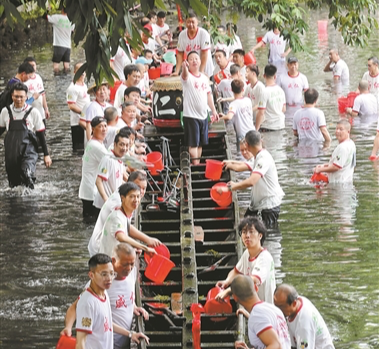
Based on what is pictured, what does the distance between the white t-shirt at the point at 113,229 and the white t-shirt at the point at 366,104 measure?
11410mm

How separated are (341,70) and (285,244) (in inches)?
509

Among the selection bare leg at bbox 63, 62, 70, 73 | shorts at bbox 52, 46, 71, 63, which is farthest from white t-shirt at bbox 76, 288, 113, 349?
bare leg at bbox 63, 62, 70, 73

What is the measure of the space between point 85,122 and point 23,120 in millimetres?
1119

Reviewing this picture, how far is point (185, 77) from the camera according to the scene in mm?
13961

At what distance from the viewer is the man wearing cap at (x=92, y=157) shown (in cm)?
1277

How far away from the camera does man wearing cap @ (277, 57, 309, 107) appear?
21.2 metres

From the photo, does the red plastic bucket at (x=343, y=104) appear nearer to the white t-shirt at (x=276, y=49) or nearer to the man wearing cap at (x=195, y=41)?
the white t-shirt at (x=276, y=49)

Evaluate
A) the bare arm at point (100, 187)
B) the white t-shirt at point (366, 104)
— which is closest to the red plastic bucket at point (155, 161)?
the bare arm at point (100, 187)

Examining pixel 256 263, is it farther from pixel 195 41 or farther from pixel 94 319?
pixel 195 41

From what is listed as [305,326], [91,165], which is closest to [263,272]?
[305,326]

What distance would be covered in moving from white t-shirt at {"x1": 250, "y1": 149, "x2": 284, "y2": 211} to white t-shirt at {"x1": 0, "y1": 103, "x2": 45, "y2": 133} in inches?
171

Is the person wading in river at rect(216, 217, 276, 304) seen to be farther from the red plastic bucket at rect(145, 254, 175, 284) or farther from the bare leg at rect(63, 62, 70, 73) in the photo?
the bare leg at rect(63, 62, 70, 73)

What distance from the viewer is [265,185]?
12781mm

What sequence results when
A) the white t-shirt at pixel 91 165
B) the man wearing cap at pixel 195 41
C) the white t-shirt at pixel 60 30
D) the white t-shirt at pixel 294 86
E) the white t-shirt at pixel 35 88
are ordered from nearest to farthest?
the white t-shirt at pixel 91 165 < the man wearing cap at pixel 195 41 < the white t-shirt at pixel 35 88 < the white t-shirt at pixel 294 86 < the white t-shirt at pixel 60 30
